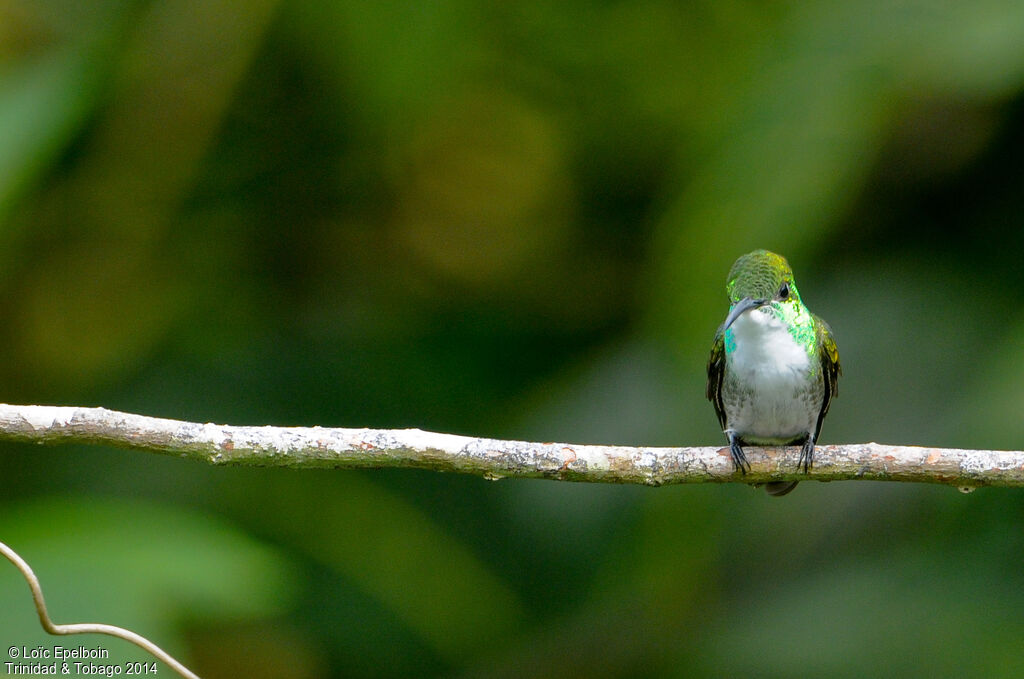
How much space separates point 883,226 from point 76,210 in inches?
184

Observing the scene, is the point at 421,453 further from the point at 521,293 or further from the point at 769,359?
the point at 521,293

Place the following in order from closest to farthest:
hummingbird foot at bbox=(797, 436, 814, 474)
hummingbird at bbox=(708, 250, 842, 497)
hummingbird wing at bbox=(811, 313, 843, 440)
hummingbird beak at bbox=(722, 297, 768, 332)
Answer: hummingbird foot at bbox=(797, 436, 814, 474)
hummingbird beak at bbox=(722, 297, 768, 332)
hummingbird at bbox=(708, 250, 842, 497)
hummingbird wing at bbox=(811, 313, 843, 440)

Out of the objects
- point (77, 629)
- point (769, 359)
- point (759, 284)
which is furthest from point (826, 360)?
point (77, 629)

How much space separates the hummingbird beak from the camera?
3816mm

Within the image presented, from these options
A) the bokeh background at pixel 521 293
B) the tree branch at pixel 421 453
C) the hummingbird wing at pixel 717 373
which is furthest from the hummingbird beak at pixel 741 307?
the bokeh background at pixel 521 293

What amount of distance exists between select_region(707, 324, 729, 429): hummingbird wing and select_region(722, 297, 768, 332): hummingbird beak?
33 centimetres

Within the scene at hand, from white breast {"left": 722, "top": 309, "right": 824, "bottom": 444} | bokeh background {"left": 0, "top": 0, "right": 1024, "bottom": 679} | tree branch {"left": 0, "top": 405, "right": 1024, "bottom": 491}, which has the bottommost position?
tree branch {"left": 0, "top": 405, "right": 1024, "bottom": 491}

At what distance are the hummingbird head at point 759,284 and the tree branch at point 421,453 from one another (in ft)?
2.85

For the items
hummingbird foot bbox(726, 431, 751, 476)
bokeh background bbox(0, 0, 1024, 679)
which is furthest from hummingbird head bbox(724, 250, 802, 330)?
bokeh background bbox(0, 0, 1024, 679)

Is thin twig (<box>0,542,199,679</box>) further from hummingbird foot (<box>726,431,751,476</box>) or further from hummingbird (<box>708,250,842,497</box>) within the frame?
hummingbird (<box>708,250,842,497</box>)

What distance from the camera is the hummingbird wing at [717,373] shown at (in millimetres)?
4285

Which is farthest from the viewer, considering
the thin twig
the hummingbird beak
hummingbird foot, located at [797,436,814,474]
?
the hummingbird beak

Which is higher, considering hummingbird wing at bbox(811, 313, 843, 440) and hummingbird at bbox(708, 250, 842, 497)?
hummingbird wing at bbox(811, 313, 843, 440)

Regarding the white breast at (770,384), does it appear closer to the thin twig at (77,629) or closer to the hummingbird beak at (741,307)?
the hummingbird beak at (741,307)
